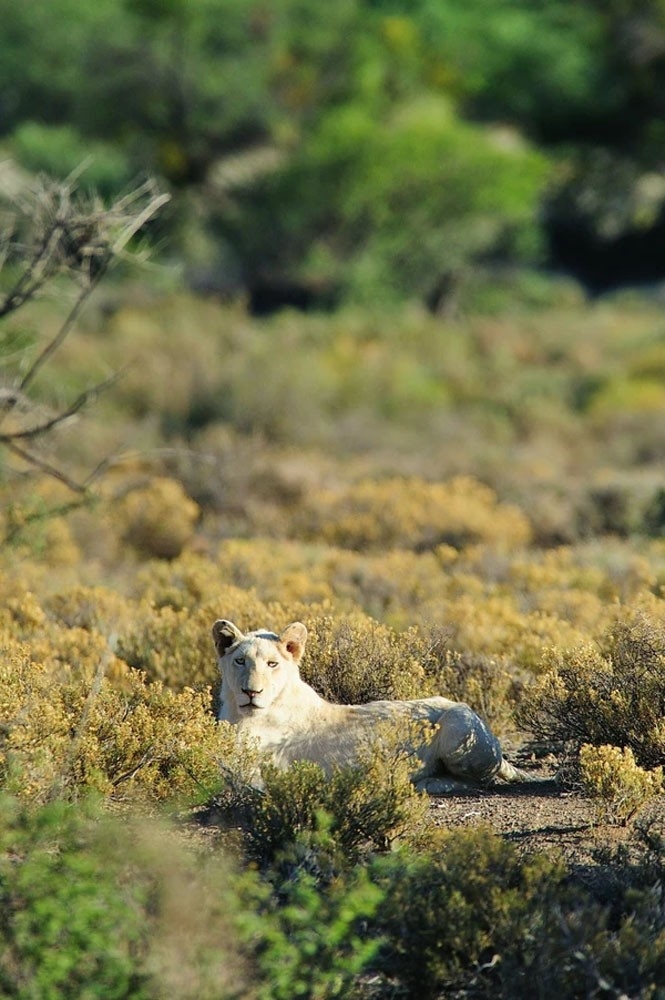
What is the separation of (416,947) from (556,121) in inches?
2202

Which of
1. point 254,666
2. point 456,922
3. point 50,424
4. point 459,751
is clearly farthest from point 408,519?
point 456,922

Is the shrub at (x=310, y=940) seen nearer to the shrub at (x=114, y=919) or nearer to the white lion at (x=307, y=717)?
the shrub at (x=114, y=919)

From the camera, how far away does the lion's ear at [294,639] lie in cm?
725

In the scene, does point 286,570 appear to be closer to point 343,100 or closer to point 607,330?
point 607,330

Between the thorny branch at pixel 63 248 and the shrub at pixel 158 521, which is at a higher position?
the thorny branch at pixel 63 248

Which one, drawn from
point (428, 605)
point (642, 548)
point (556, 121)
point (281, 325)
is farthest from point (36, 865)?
point (556, 121)

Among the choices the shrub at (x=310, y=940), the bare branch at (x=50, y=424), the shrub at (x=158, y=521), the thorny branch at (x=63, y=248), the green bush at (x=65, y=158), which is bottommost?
the shrub at (x=310, y=940)

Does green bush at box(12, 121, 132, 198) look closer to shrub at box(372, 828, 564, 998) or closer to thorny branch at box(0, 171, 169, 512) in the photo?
thorny branch at box(0, 171, 169, 512)

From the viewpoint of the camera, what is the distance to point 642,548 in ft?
48.0

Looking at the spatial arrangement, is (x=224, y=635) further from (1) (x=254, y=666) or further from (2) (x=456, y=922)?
(2) (x=456, y=922)

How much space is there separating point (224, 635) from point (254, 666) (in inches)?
13.1

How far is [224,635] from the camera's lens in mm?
7328

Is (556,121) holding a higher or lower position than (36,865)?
higher

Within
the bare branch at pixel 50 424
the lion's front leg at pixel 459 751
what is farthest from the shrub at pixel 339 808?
the bare branch at pixel 50 424
